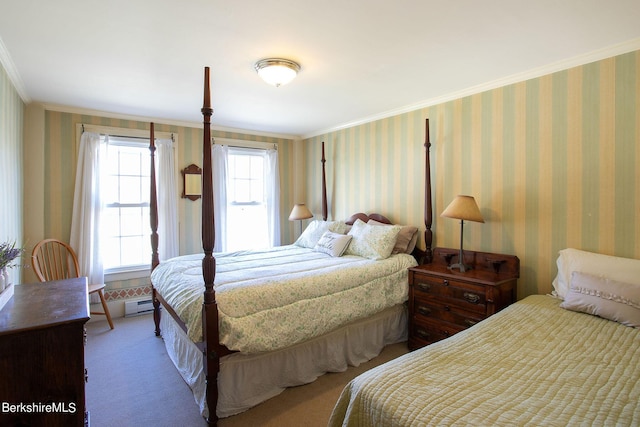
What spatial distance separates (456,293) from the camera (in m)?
2.57

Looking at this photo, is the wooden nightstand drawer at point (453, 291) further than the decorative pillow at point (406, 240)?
No

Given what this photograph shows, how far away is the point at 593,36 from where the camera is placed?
203 cm

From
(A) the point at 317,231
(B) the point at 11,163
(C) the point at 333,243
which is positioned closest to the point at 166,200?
(B) the point at 11,163

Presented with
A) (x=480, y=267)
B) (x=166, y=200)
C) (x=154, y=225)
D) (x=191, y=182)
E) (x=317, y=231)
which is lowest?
(x=480, y=267)

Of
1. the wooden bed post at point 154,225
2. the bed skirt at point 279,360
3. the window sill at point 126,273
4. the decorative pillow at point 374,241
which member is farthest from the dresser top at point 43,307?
the decorative pillow at point 374,241

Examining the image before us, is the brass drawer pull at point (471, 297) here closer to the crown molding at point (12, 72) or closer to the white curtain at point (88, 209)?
the crown molding at point (12, 72)

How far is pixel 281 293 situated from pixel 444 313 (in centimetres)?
141

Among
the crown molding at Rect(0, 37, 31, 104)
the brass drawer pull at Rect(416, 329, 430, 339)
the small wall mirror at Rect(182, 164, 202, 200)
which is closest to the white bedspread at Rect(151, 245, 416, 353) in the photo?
the brass drawer pull at Rect(416, 329, 430, 339)

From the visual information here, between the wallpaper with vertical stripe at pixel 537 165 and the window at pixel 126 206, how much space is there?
3.18 meters

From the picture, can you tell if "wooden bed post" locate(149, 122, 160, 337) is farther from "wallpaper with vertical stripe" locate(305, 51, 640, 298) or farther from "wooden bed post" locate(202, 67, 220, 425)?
"wallpaper with vertical stripe" locate(305, 51, 640, 298)

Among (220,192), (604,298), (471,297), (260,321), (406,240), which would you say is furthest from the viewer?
(220,192)

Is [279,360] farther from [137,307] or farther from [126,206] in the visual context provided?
[126,206]

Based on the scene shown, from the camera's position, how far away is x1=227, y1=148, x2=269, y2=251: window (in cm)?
472

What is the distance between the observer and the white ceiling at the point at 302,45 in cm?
173
